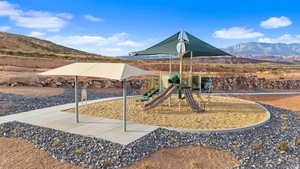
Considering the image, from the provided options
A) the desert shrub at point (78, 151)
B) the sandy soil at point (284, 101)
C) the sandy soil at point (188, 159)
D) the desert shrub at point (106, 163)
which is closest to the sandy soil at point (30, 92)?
the desert shrub at point (78, 151)

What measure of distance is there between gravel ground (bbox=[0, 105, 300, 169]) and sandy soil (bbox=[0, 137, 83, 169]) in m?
0.16

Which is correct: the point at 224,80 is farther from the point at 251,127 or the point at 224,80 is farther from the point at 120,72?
the point at 120,72

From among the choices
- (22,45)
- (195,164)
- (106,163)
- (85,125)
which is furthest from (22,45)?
(195,164)

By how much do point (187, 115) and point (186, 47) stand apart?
2.91 meters

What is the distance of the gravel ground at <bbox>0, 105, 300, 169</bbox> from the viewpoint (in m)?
4.32

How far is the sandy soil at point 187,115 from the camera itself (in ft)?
22.1

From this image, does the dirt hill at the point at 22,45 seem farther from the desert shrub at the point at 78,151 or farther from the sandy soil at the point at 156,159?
the desert shrub at the point at 78,151

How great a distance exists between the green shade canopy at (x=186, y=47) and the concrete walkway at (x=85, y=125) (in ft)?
12.4

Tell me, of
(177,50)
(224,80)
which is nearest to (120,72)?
(177,50)

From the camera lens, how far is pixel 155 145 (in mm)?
4977

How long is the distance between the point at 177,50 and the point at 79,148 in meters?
5.81

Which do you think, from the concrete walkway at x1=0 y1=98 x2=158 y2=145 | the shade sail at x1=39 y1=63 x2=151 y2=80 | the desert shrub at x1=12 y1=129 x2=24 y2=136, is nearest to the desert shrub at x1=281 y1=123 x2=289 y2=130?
the concrete walkway at x1=0 y1=98 x2=158 y2=145

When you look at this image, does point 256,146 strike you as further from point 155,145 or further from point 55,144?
point 55,144

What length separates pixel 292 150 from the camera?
16.6 ft
